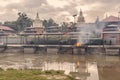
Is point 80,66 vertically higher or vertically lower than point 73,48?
lower

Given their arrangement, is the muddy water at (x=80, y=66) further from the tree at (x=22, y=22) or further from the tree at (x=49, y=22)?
the tree at (x=49, y=22)

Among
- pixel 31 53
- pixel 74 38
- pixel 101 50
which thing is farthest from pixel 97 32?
pixel 31 53

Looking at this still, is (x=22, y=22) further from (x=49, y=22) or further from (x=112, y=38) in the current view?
(x=112, y=38)

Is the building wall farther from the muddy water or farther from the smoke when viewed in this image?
the muddy water

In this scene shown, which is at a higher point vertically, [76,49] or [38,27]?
[38,27]

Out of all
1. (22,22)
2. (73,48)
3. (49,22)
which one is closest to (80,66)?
(73,48)

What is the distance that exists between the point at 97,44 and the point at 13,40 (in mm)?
28469

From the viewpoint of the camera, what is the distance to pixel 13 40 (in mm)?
71062

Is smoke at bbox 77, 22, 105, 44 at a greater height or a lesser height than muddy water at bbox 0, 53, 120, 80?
greater

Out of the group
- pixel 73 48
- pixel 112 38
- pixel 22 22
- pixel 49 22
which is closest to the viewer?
pixel 73 48

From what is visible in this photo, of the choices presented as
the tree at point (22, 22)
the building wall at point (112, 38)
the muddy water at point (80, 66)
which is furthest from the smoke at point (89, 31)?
the tree at point (22, 22)

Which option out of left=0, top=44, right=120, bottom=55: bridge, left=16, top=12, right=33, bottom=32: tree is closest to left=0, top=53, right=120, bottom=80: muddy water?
left=0, top=44, right=120, bottom=55: bridge

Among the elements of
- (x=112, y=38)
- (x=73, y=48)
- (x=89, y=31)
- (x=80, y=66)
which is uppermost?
(x=89, y=31)

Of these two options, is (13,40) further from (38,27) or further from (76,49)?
(76,49)
